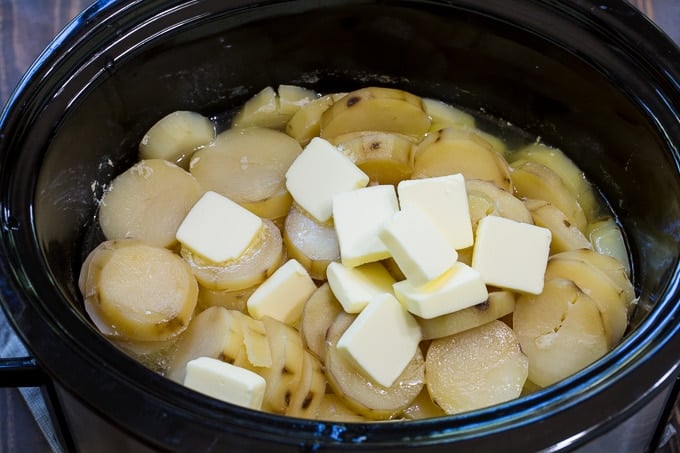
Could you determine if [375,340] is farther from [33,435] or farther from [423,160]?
[33,435]

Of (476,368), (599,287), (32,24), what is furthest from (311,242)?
(32,24)

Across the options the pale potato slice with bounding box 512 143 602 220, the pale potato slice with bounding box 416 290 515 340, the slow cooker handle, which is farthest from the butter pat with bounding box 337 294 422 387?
the pale potato slice with bounding box 512 143 602 220

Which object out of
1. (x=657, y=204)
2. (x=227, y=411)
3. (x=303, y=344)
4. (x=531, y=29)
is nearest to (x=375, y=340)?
(x=303, y=344)

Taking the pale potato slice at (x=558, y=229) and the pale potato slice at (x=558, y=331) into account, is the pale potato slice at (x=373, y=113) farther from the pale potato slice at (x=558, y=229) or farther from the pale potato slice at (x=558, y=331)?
the pale potato slice at (x=558, y=331)

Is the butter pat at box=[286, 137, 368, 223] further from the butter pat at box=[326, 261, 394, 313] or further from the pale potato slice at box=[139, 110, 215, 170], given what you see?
the pale potato slice at box=[139, 110, 215, 170]

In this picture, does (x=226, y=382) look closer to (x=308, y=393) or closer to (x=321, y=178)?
(x=308, y=393)

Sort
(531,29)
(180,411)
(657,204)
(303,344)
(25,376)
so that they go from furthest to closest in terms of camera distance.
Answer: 1. (531,29)
2. (657,204)
3. (303,344)
4. (25,376)
5. (180,411)
